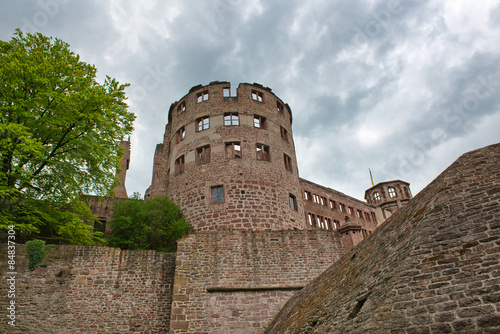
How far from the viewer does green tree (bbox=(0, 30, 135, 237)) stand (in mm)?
12633

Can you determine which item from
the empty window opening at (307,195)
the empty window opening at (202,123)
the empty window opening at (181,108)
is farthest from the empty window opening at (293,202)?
the empty window opening at (307,195)

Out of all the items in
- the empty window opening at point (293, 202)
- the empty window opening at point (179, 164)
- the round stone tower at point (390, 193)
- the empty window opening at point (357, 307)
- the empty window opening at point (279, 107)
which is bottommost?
the empty window opening at point (357, 307)

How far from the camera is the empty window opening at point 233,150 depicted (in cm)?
1964

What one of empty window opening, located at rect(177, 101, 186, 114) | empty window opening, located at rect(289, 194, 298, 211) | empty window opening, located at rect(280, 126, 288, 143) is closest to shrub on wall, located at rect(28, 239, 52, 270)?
empty window opening, located at rect(289, 194, 298, 211)

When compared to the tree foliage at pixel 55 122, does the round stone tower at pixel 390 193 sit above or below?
above

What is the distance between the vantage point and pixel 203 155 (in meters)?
20.1

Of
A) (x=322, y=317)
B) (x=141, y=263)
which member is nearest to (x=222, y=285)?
(x=141, y=263)

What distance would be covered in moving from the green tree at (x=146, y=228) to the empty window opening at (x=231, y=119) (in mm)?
6494

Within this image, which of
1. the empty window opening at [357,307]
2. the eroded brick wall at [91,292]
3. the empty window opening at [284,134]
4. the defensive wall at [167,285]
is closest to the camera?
the empty window opening at [357,307]

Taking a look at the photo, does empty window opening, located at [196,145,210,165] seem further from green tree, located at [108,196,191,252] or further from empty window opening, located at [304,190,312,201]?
empty window opening, located at [304,190,312,201]

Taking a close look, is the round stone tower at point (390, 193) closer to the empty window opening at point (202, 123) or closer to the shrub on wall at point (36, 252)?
the empty window opening at point (202, 123)

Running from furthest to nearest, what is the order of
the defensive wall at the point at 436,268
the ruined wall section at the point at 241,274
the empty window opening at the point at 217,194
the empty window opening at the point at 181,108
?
the empty window opening at the point at 181,108 → the empty window opening at the point at 217,194 → the ruined wall section at the point at 241,274 → the defensive wall at the point at 436,268

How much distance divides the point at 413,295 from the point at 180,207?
48.4 ft

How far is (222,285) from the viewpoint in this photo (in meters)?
12.9
